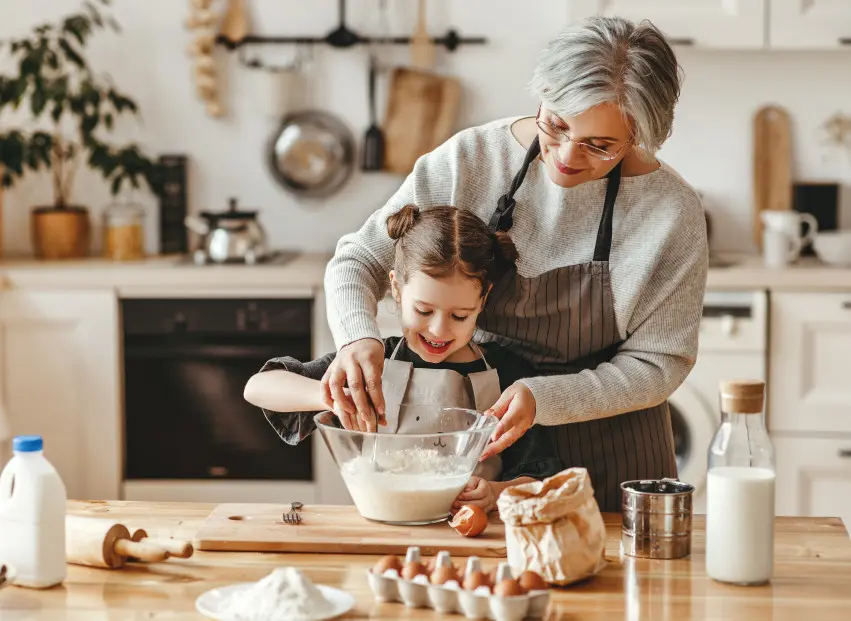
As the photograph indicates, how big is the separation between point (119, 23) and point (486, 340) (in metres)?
2.45

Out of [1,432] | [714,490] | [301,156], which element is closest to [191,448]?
[1,432]

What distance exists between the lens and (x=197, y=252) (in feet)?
11.6

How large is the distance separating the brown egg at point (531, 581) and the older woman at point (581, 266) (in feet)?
1.21

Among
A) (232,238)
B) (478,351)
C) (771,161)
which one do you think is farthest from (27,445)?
(771,161)

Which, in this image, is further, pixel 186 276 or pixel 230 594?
pixel 186 276

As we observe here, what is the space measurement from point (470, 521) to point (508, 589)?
0.89 feet

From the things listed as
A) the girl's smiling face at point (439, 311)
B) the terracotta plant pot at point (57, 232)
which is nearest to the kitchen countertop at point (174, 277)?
the terracotta plant pot at point (57, 232)

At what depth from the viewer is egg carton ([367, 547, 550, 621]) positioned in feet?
3.94

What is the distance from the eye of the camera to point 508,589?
1.20 metres

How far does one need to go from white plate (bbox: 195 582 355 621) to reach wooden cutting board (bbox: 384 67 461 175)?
8.60ft

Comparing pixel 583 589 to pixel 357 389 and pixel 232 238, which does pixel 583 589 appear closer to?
pixel 357 389

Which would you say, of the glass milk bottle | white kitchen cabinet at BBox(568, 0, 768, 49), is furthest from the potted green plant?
the glass milk bottle

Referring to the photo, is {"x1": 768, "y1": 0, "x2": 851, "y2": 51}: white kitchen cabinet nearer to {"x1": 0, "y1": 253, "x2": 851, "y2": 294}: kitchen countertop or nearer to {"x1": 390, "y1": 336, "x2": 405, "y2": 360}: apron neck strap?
{"x1": 0, "y1": 253, "x2": 851, "y2": 294}: kitchen countertop

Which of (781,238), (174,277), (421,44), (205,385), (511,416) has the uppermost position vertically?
(421,44)
